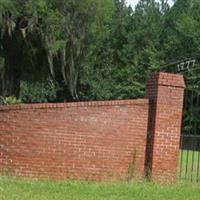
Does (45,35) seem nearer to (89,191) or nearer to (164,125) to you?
(164,125)

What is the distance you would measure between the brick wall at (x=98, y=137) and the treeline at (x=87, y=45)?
1774 cm

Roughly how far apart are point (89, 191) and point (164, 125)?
2.83 metres

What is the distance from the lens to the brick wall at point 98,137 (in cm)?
1259

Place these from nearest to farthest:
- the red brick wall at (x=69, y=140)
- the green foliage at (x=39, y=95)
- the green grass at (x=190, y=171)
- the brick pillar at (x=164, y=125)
Answer: the red brick wall at (x=69, y=140), the brick pillar at (x=164, y=125), the green grass at (x=190, y=171), the green foliage at (x=39, y=95)

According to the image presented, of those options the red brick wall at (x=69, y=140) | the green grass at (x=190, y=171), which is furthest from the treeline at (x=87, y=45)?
the red brick wall at (x=69, y=140)

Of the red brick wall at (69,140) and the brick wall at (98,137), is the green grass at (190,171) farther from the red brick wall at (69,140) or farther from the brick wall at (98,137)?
the red brick wall at (69,140)

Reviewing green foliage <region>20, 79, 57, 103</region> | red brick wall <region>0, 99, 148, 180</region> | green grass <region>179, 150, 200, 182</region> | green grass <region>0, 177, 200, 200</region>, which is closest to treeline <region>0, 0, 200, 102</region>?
green foliage <region>20, 79, 57, 103</region>

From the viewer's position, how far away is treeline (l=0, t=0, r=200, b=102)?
3077cm

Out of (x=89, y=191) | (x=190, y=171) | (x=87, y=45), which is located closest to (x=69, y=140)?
(x=89, y=191)

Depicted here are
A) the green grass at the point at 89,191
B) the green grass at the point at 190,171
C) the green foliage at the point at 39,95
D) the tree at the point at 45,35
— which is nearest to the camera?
the green grass at the point at 89,191

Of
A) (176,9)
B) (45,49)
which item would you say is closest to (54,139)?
(45,49)

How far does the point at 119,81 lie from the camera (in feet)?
193

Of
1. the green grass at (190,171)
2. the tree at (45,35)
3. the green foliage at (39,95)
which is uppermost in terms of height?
the tree at (45,35)

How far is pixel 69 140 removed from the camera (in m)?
12.6
